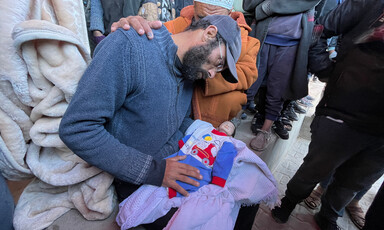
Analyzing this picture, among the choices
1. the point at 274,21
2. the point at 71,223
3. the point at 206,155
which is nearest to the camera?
the point at 71,223

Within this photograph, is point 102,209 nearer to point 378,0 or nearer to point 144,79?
point 144,79

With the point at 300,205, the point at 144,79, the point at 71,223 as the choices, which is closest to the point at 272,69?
the point at 300,205

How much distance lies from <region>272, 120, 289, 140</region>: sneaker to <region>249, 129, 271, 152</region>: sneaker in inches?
6.0

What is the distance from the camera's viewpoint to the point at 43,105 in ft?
2.23

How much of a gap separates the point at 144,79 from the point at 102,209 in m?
0.62

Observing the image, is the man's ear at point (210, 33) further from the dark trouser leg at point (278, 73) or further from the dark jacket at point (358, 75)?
the dark trouser leg at point (278, 73)

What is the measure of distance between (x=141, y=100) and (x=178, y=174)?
0.40m

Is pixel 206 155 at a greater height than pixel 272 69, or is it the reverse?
pixel 272 69

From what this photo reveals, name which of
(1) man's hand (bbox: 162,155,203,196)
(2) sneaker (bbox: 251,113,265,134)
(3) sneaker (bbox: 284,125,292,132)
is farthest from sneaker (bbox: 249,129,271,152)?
(1) man's hand (bbox: 162,155,203,196)

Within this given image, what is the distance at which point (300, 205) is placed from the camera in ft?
4.86

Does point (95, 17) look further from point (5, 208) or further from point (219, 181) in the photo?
point (219, 181)

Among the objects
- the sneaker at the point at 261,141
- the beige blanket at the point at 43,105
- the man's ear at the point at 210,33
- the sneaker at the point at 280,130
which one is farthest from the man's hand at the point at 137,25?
the sneaker at the point at 280,130

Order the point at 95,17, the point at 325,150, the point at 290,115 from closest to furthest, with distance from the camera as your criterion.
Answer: the point at 325,150
the point at 95,17
the point at 290,115

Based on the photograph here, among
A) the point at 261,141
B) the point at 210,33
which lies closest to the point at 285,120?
the point at 261,141
